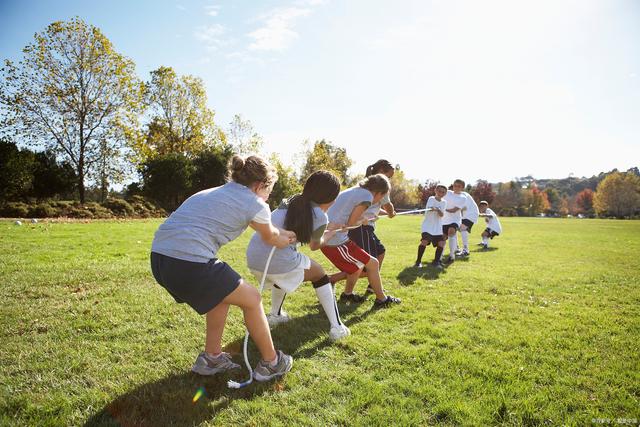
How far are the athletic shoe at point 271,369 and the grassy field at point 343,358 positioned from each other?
0.08m

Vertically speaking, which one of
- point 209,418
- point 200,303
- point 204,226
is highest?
point 204,226

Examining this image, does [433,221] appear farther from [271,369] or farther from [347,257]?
[271,369]

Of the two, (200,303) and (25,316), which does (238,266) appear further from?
(200,303)

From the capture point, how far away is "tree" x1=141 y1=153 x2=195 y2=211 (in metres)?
28.9

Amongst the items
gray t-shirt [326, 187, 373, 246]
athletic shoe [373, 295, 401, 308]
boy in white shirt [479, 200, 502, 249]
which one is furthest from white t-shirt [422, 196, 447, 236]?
boy in white shirt [479, 200, 502, 249]

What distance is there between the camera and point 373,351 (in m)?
3.99

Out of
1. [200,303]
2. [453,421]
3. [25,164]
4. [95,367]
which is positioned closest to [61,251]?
[95,367]

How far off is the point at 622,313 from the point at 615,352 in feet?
6.41

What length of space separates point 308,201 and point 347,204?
1604 millimetres

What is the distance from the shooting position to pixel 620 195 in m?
75.0

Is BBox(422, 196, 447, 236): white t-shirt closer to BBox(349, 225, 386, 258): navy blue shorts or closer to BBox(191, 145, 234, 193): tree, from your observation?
BBox(349, 225, 386, 258): navy blue shorts

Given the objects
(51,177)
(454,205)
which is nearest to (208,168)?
(51,177)

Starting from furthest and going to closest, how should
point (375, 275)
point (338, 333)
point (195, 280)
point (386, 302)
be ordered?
point (386, 302) < point (375, 275) < point (338, 333) < point (195, 280)

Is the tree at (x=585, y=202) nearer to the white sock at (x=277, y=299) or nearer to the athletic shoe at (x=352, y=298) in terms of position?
the athletic shoe at (x=352, y=298)
